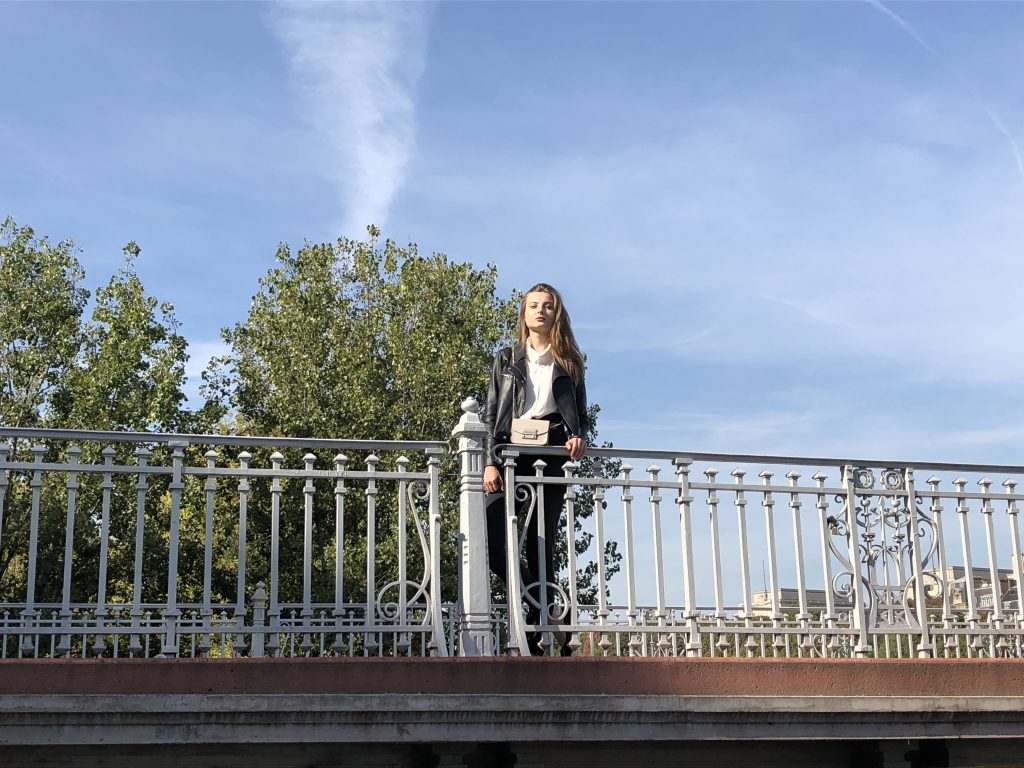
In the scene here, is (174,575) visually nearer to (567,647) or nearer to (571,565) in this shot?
(571,565)

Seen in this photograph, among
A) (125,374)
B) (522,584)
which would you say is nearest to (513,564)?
(522,584)

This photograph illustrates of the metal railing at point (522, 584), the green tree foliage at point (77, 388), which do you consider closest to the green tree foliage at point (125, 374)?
the green tree foliage at point (77, 388)

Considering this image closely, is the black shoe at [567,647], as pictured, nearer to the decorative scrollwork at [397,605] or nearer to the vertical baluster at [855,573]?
the decorative scrollwork at [397,605]

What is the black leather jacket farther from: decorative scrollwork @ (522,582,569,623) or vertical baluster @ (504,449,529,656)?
decorative scrollwork @ (522,582,569,623)

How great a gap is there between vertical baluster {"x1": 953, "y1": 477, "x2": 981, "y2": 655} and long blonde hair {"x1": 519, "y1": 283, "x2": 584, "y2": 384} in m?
2.44

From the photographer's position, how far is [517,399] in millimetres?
6988

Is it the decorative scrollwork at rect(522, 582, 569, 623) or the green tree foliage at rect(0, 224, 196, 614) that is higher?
the green tree foliage at rect(0, 224, 196, 614)

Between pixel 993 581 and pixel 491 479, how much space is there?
3.20 m

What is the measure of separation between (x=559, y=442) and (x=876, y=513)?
6.38 feet

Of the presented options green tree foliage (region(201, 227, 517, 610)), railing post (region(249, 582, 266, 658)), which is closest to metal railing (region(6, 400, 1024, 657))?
railing post (region(249, 582, 266, 658))

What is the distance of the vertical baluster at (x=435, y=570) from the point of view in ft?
19.7

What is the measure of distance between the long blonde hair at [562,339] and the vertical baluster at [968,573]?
2.44 meters

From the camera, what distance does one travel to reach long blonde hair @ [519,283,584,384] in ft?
23.1

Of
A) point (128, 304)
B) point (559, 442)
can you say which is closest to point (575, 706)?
point (559, 442)
